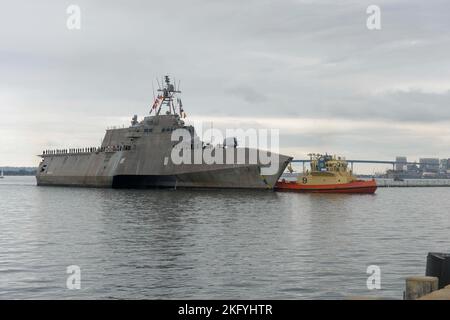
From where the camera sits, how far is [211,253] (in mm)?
24094

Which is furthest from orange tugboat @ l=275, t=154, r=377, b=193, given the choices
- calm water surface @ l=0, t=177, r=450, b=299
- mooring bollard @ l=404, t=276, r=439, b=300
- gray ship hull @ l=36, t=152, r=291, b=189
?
mooring bollard @ l=404, t=276, r=439, b=300

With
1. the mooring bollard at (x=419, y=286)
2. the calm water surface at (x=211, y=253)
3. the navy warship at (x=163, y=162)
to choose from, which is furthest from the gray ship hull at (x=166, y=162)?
the mooring bollard at (x=419, y=286)

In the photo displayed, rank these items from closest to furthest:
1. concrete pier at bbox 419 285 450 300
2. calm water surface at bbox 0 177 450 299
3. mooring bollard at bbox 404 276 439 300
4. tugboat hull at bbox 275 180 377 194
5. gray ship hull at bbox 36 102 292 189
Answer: concrete pier at bbox 419 285 450 300 → mooring bollard at bbox 404 276 439 300 → calm water surface at bbox 0 177 450 299 → gray ship hull at bbox 36 102 292 189 → tugboat hull at bbox 275 180 377 194

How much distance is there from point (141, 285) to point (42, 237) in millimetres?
13995

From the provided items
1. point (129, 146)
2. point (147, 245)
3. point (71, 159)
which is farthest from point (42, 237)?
point (71, 159)

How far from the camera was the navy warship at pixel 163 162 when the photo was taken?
7619 centimetres

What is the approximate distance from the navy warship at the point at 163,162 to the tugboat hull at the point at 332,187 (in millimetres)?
4157

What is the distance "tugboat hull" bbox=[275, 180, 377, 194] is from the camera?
77.9 meters

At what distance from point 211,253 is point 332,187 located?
2203 inches

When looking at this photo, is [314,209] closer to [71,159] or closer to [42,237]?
[42,237]

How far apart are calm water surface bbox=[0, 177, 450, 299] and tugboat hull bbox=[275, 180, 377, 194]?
1371 inches

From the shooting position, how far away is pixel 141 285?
59.0ft

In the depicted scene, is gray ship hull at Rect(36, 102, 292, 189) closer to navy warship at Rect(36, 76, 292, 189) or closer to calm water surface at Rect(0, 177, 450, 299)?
navy warship at Rect(36, 76, 292, 189)
